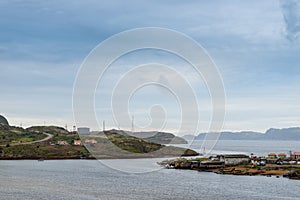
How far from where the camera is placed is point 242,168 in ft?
328

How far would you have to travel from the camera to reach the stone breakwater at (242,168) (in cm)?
8804

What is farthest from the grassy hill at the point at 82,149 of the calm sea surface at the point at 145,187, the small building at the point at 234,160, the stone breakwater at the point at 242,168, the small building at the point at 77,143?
the calm sea surface at the point at 145,187

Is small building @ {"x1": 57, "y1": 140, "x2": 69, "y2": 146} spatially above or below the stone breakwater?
above

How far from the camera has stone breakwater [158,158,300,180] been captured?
289 feet

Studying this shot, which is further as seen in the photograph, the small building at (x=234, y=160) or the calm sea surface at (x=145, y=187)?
the small building at (x=234, y=160)

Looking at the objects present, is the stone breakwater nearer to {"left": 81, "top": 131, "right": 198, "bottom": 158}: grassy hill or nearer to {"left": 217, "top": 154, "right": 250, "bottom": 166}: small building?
{"left": 217, "top": 154, "right": 250, "bottom": 166}: small building

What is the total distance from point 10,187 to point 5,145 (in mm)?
108107

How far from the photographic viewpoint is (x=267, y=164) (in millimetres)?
105812

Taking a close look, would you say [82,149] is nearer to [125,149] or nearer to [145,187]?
[125,149]

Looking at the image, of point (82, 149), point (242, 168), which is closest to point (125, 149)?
point (82, 149)

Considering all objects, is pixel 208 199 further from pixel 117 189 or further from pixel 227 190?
pixel 117 189

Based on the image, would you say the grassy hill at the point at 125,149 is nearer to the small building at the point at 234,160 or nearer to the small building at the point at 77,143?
the small building at the point at 77,143

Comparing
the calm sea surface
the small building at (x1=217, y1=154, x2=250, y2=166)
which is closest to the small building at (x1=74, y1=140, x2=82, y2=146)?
the small building at (x1=217, y1=154, x2=250, y2=166)

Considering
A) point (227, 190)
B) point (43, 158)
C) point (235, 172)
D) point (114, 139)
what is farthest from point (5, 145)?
point (227, 190)
